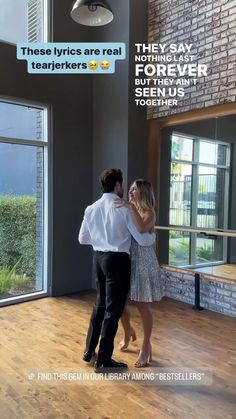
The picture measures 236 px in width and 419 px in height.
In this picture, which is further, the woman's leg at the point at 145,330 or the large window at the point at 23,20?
the large window at the point at 23,20

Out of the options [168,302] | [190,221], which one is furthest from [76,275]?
[190,221]

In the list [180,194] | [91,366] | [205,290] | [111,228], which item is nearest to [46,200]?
[180,194]

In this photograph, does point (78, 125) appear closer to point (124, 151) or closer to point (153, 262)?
point (124, 151)

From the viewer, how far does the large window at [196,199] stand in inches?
207

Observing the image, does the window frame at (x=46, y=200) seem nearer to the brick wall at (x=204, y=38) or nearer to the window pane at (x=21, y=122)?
the window pane at (x=21, y=122)

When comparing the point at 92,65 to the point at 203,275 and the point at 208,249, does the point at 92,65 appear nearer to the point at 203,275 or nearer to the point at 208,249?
the point at 208,249

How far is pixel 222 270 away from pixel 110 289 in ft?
8.52

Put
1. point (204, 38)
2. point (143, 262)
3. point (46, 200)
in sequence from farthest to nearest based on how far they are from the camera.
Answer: point (46, 200), point (204, 38), point (143, 262)

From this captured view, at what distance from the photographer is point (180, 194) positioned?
5.40 metres

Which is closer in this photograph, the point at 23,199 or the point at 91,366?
the point at 91,366

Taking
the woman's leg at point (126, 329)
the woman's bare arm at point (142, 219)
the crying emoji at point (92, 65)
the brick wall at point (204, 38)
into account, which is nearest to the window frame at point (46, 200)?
the crying emoji at point (92, 65)

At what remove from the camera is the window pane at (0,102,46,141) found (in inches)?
182

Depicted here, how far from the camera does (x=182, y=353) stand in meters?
3.24

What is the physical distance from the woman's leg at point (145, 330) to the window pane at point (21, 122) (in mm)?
2893
